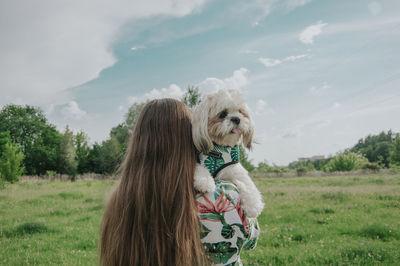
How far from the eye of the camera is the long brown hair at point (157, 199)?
2.17 metres

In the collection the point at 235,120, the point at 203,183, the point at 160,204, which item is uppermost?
the point at 235,120

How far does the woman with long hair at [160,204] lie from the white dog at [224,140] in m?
0.24

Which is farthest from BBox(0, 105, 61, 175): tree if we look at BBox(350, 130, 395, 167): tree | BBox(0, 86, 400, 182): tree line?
BBox(350, 130, 395, 167): tree

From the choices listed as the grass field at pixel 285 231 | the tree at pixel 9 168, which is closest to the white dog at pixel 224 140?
the grass field at pixel 285 231

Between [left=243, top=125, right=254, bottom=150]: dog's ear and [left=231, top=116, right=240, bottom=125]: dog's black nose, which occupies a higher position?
[left=231, top=116, right=240, bottom=125]: dog's black nose

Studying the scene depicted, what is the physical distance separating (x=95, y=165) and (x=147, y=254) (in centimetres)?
4954

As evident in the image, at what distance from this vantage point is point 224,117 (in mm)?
3121

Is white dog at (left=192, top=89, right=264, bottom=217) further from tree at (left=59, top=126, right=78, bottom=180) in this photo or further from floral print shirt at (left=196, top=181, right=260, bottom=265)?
tree at (left=59, top=126, right=78, bottom=180)

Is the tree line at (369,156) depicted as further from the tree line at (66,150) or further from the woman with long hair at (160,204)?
the woman with long hair at (160,204)

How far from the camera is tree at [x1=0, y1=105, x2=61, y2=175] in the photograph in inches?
1902

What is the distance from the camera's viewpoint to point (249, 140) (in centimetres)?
338

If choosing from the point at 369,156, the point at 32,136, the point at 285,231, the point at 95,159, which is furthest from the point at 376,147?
the point at 32,136

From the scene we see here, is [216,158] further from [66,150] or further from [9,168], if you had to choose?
[66,150]

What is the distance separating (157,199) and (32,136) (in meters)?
58.1
